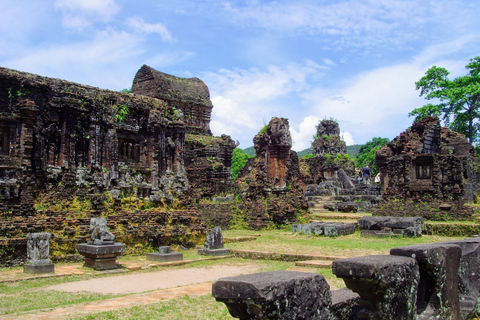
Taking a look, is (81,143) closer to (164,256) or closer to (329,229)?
(164,256)

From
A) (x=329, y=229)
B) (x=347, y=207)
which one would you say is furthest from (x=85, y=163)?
(x=347, y=207)

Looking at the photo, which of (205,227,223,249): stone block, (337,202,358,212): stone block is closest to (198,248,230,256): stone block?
(205,227,223,249): stone block

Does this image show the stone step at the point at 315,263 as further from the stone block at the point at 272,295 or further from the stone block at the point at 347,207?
the stone block at the point at 347,207

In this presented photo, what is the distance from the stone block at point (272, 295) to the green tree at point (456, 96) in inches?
1310

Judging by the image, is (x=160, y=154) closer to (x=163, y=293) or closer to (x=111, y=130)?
(x=111, y=130)

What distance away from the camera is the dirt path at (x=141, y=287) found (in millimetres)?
6921

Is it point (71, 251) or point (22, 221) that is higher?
point (22, 221)

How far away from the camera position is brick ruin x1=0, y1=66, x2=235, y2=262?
1280 cm

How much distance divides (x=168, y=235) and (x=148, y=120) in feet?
14.4

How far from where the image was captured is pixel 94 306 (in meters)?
7.21

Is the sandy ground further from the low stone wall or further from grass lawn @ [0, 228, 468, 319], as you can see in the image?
the low stone wall

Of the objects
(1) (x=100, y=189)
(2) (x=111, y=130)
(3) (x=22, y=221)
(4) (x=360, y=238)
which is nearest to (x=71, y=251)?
(3) (x=22, y=221)

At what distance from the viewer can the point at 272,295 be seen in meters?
3.41

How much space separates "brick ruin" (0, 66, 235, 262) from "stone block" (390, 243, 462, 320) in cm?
984
